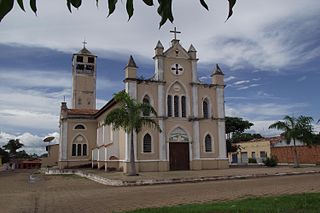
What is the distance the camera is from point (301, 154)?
42.8 meters

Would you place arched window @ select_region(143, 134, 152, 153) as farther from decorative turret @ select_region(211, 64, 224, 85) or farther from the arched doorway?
decorative turret @ select_region(211, 64, 224, 85)

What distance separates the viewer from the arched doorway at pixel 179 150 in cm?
2780

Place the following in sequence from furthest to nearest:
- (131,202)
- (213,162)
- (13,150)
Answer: (13,150)
(213,162)
(131,202)

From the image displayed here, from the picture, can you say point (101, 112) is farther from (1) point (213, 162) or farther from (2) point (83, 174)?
(1) point (213, 162)

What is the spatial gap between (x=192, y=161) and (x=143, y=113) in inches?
297

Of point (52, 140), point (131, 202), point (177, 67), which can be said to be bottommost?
point (131, 202)

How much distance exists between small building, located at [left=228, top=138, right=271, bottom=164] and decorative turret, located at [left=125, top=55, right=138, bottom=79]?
26030 millimetres

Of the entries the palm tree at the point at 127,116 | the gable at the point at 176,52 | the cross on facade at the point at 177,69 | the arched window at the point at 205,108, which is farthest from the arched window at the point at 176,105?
the palm tree at the point at 127,116

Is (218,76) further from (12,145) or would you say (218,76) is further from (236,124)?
(12,145)

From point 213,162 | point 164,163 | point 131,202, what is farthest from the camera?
point 213,162

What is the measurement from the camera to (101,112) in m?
35.7

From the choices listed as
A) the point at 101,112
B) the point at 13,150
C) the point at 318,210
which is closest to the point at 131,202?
the point at 318,210

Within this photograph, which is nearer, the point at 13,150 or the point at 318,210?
the point at 318,210

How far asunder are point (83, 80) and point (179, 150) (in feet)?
76.2
